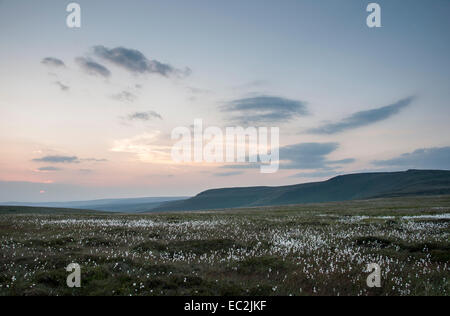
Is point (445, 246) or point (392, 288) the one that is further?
point (445, 246)

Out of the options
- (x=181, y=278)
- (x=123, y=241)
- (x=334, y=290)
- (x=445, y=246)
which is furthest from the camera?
(x=123, y=241)

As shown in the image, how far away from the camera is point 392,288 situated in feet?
25.4

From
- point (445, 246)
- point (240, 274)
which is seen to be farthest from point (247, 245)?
point (445, 246)

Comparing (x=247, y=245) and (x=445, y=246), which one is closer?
(x=445, y=246)

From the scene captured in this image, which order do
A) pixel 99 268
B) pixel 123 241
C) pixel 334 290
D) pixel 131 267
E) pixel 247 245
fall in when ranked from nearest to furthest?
pixel 334 290
pixel 99 268
pixel 131 267
pixel 247 245
pixel 123 241

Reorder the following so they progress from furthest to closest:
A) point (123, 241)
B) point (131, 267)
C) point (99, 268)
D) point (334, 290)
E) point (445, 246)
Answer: point (123, 241), point (445, 246), point (131, 267), point (99, 268), point (334, 290)

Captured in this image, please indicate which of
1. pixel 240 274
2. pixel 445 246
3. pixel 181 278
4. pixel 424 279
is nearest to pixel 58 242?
pixel 181 278
